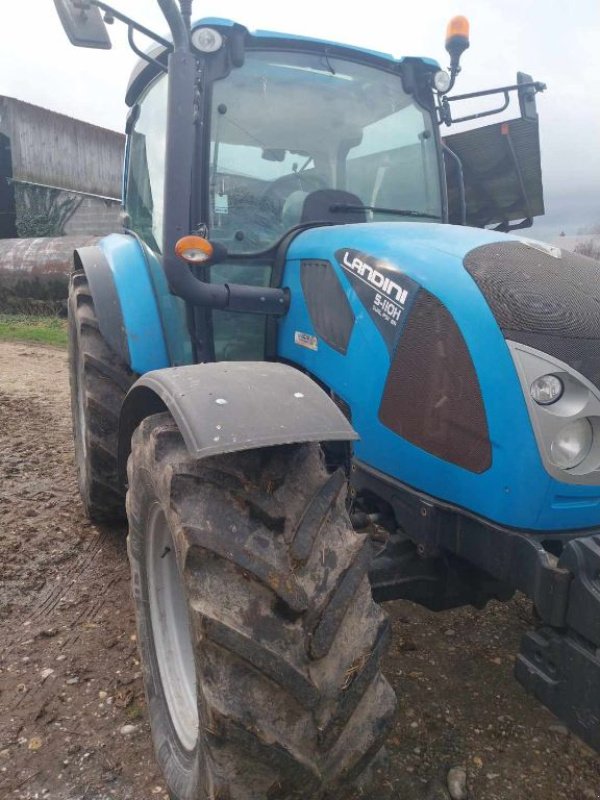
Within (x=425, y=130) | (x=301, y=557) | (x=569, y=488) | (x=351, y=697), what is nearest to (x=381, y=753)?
(x=351, y=697)

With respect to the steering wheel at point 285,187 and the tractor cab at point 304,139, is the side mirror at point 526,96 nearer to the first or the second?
the tractor cab at point 304,139

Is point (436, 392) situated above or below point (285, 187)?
below

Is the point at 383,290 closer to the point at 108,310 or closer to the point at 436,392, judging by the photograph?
the point at 436,392

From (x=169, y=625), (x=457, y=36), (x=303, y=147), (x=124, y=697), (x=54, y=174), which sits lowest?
(x=124, y=697)

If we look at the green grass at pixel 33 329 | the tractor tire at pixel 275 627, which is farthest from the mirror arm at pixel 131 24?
the green grass at pixel 33 329

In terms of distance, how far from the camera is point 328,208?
2.73 meters

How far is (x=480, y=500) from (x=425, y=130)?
196 cm

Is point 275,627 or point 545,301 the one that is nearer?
point 275,627

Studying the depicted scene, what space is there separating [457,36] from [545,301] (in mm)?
1528

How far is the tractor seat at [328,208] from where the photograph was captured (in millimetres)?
2723

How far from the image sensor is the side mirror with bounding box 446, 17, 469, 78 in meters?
2.68

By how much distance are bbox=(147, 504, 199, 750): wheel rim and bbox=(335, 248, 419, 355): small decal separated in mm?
876

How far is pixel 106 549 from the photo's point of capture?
11.1 feet

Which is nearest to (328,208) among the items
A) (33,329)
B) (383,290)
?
(383,290)
